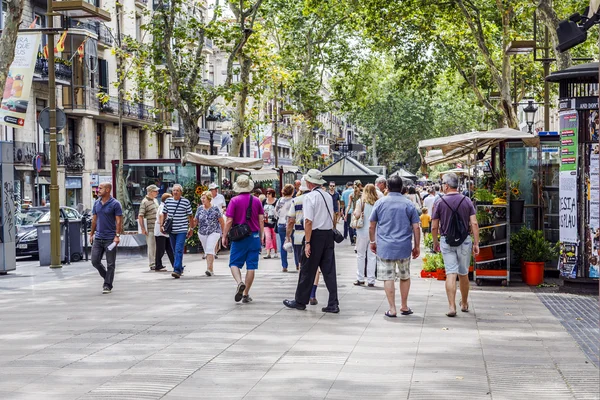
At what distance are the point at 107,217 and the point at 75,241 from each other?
8.47 m

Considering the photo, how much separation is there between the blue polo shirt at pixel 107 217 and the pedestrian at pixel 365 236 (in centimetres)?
381

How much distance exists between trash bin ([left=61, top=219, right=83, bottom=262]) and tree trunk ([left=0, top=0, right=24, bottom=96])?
6.03 meters

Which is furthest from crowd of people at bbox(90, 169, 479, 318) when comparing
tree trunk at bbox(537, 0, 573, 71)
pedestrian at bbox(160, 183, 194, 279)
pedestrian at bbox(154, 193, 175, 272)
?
tree trunk at bbox(537, 0, 573, 71)

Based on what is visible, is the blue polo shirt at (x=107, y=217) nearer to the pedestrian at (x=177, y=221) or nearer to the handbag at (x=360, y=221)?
the pedestrian at (x=177, y=221)

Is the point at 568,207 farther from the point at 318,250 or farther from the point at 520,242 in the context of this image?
the point at 318,250

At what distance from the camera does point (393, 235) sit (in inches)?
421

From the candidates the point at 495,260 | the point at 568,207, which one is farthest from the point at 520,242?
the point at 568,207

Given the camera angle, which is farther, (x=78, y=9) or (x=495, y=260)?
(x=78, y=9)

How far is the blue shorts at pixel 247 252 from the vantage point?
12.0 metres

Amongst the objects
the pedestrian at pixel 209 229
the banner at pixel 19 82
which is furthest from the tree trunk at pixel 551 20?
the banner at pixel 19 82

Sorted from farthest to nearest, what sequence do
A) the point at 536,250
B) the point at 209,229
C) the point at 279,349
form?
the point at 209,229 → the point at 536,250 → the point at 279,349

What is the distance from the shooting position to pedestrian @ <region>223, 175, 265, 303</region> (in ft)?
39.3

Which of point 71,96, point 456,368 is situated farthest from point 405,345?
point 71,96

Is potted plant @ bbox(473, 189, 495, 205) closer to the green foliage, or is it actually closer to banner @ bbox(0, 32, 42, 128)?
the green foliage
